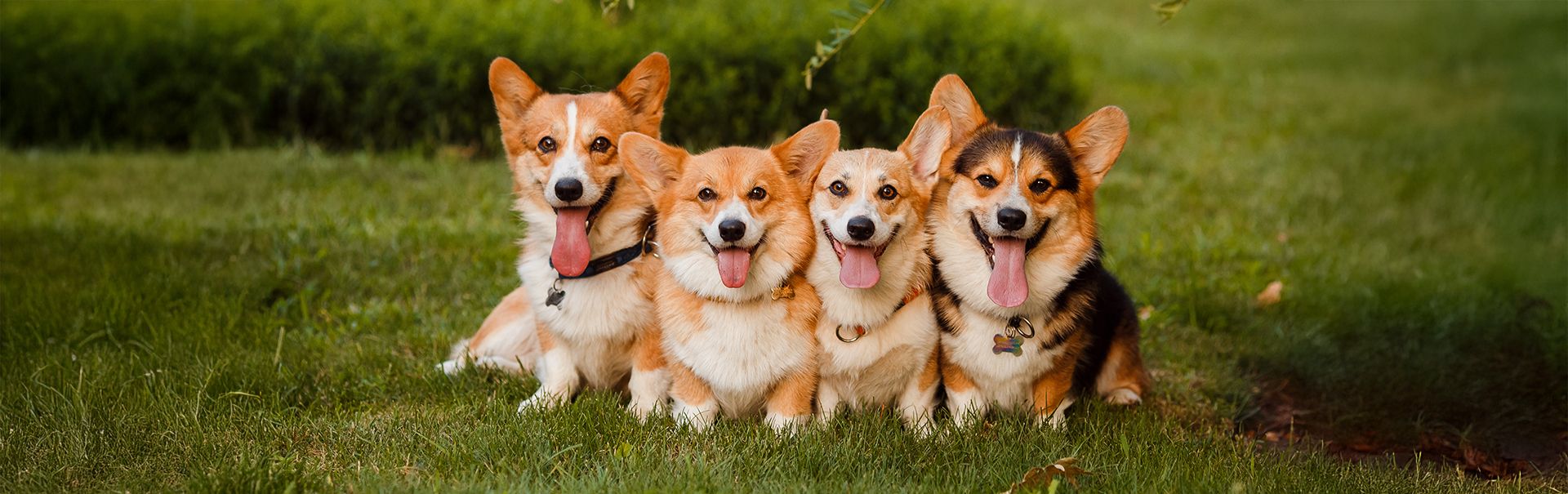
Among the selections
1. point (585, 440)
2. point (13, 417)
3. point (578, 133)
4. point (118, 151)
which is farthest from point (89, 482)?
point (118, 151)

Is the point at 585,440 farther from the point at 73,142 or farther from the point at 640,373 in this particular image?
the point at 73,142

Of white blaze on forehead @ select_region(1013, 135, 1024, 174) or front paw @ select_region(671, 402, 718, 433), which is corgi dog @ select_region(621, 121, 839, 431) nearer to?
front paw @ select_region(671, 402, 718, 433)

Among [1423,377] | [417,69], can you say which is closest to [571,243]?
[1423,377]

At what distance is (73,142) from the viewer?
363 inches

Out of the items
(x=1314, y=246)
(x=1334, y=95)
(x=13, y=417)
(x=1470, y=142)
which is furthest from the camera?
(x=1334, y=95)

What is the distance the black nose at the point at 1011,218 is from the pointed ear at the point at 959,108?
1.35ft

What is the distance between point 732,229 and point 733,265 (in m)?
0.12

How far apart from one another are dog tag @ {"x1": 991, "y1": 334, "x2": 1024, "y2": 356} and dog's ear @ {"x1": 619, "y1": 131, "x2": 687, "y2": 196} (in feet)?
3.69

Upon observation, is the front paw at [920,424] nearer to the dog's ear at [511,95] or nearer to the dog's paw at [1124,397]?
the dog's paw at [1124,397]

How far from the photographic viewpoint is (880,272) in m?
4.04

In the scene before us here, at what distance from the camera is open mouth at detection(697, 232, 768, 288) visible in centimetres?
391

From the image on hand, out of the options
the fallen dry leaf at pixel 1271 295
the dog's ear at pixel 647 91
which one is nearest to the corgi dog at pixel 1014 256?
the dog's ear at pixel 647 91

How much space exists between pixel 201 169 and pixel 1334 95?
952 centimetres

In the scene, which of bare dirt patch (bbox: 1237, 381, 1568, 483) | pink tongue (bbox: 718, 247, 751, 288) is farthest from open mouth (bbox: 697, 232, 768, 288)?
bare dirt patch (bbox: 1237, 381, 1568, 483)
